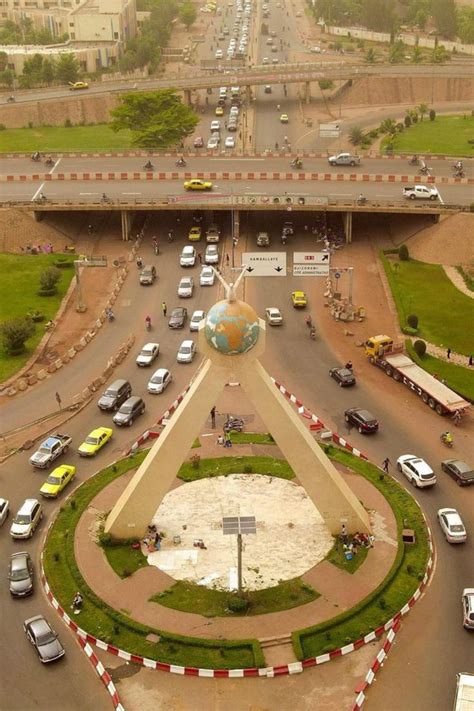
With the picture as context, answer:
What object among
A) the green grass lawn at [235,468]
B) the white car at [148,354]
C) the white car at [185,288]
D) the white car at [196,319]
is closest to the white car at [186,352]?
the white car at [148,354]

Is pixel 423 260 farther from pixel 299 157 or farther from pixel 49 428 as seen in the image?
pixel 49 428

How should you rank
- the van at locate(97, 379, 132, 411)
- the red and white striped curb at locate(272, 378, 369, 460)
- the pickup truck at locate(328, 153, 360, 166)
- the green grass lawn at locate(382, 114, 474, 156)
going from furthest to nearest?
1. the green grass lawn at locate(382, 114, 474, 156)
2. the pickup truck at locate(328, 153, 360, 166)
3. the van at locate(97, 379, 132, 411)
4. the red and white striped curb at locate(272, 378, 369, 460)

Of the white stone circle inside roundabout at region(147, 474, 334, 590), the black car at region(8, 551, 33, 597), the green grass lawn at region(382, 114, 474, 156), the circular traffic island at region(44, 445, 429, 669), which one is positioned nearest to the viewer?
the circular traffic island at region(44, 445, 429, 669)

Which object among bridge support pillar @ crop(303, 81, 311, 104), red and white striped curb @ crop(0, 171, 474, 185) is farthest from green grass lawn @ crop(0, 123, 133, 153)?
bridge support pillar @ crop(303, 81, 311, 104)

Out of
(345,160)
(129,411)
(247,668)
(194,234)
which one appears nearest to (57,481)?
(129,411)

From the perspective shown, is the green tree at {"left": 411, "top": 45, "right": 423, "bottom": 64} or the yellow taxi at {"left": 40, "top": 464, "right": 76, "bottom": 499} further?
the green tree at {"left": 411, "top": 45, "right": 423, "bottom": 64}

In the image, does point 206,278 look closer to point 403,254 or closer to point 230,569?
point 403,254

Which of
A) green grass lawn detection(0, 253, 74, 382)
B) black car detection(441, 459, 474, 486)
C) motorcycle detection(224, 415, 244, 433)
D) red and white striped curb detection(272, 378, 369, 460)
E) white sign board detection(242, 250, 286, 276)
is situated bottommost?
green grass lawn detection(0, 253, 74, 382)

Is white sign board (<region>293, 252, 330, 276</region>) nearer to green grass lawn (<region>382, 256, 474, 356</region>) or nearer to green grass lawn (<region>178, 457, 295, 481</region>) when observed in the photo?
green grass lawn (<region>382, 256, 474, 356</region>)

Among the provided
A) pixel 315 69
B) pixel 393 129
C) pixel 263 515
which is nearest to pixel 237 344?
pixel 263 515
